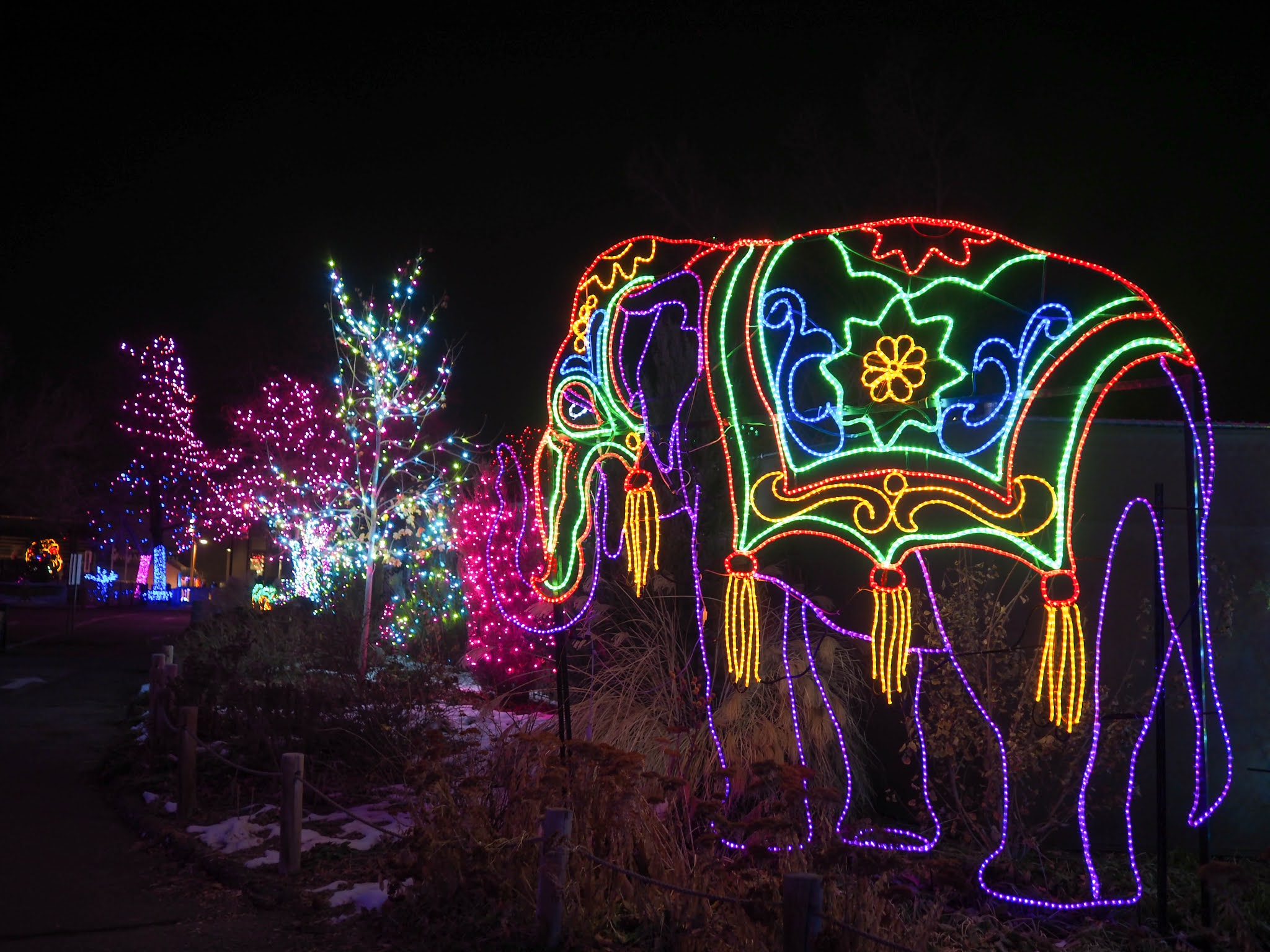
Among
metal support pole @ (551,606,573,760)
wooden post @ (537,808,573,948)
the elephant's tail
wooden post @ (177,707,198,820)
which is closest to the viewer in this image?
wooden post @ (537,808,573,948)

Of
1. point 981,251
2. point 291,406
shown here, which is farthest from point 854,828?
point 291,406

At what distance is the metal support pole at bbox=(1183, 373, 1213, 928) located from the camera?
5.46m

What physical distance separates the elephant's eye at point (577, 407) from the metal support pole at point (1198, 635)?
3.42 metres

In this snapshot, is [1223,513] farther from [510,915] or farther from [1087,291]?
[510,915]

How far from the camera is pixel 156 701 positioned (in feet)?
32.8

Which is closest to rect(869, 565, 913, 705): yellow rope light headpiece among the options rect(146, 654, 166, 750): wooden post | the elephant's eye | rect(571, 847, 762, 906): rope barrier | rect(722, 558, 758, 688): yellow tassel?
rect(722, 558, 758, 688): yellow tassel

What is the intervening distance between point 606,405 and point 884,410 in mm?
1763

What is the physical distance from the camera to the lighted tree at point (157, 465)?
103 ft

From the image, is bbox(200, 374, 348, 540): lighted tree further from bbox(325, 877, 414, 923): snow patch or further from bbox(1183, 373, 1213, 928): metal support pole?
bbox(1183, 373, 1213, 928): metal support pole

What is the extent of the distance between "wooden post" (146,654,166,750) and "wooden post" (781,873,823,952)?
299 inches

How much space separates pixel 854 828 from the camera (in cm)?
588

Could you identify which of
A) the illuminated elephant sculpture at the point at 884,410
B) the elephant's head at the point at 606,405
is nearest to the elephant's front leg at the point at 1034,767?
the illuminated elephant sculpture at the point at 884,410

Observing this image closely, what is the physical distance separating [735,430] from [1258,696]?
428cm

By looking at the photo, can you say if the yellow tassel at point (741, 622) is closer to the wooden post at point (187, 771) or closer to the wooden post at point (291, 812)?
the wooden post at point (291, 812)
